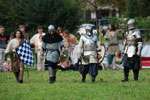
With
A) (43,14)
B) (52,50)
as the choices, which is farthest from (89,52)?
(43,14)

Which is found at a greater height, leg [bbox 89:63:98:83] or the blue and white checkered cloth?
the blue and white checkered cloth

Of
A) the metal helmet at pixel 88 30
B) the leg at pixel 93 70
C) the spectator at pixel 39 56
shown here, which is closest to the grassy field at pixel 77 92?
the leg at pixel 93 70

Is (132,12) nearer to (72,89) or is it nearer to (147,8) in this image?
(147,8)

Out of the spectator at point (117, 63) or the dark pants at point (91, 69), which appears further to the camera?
the spectator at point (117, 63)

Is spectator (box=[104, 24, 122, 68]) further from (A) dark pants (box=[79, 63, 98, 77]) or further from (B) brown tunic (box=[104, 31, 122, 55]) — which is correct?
(A) dark pants (box=[79, 63, 98, 77])

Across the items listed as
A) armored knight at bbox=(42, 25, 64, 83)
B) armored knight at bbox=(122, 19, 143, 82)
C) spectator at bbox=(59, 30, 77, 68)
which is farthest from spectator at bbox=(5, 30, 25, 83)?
spectator at bbox=(59, 30, 77, 68)

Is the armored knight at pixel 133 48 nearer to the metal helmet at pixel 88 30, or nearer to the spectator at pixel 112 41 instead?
the metal helmet at pixel 88 30

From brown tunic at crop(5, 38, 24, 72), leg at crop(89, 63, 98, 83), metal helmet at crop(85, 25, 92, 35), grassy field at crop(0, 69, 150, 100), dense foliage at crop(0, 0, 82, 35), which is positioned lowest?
grassy field at crop(0, 69, 150, 100)

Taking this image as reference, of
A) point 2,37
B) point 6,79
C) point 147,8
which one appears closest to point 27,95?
point 6,79

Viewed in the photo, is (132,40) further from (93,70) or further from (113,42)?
(113,42)

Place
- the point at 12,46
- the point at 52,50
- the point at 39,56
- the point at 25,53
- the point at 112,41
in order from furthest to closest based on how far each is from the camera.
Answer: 1. the point at 39,56
2. the point at 112,41
3. the point at 25,53
4. the point at 12,46
5. the point at 52,50

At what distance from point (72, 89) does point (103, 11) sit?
7528 centimetres

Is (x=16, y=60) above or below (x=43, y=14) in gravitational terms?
below

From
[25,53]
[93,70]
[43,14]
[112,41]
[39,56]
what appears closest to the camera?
[93,70]
